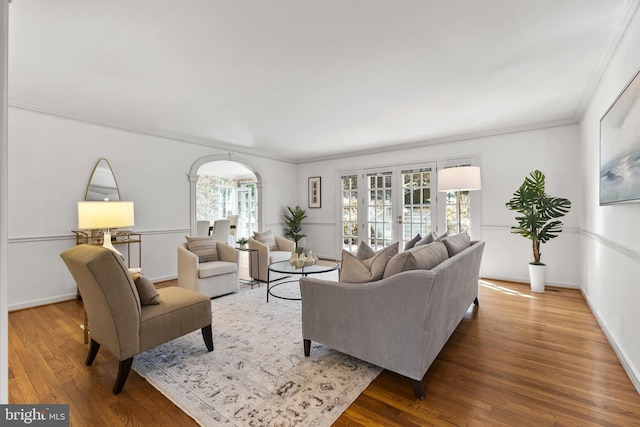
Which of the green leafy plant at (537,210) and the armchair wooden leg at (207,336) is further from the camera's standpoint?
the green leafy plant at (537,210)

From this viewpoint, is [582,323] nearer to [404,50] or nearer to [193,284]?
[404,50]

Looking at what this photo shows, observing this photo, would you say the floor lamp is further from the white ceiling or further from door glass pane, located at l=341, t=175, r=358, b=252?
door glass pane, located at l=341, t=175, r=358, b=252

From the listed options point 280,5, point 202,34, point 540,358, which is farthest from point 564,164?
point 202,34

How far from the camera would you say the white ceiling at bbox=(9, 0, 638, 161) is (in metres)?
1.95

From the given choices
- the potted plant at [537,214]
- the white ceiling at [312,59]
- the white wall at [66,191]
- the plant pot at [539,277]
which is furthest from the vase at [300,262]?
the plant pot at [539,277]

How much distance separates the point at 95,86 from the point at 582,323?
5.51m

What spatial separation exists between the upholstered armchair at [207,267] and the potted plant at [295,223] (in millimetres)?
2702

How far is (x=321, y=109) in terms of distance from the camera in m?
3.77

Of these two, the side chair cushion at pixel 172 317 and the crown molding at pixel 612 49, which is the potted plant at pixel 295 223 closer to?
the side chair cushion at pixel 172 317

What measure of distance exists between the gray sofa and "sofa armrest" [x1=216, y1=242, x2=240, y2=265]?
2136 mm

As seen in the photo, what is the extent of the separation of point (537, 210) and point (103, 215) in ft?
17.1

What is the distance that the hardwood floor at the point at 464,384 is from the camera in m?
1.67

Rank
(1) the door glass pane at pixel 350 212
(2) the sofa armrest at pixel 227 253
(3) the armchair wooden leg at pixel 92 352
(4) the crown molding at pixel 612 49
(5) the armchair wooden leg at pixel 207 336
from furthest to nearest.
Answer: (1) the door glass pane at pixel 350 212
(2) the sofa armrest at pixel 227 253
(5) the armchair wooden leg at pixel 207 336
(3) the armchair wooden leg at pixel 92 352
(4) the crown molding at pixel 612 49

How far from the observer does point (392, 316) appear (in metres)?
1.91
